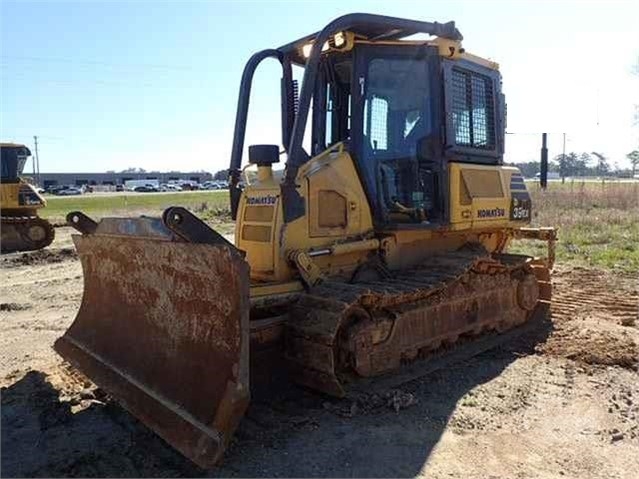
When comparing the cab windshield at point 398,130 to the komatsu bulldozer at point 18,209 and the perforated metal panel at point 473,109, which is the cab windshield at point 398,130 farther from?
the komatsu bulldozer at point 18,209

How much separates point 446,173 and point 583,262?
639 centimetres

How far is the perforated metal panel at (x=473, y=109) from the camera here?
239 inches

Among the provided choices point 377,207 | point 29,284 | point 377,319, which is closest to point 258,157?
point 377,207

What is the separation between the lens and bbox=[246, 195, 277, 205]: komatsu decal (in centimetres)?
511

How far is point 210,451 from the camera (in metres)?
3.59

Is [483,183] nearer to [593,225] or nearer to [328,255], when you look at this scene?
[328,255]

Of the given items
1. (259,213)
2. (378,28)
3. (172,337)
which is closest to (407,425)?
(172,337)

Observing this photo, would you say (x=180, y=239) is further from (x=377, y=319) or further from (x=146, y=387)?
(x=377, y=319)

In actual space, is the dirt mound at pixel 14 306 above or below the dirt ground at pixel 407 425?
above

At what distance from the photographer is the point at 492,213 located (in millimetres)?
6512

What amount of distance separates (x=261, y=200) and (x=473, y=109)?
2.57 metres

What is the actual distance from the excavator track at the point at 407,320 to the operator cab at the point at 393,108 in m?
0.68

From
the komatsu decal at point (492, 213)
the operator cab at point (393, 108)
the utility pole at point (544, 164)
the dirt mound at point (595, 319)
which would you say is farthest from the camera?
the utility pole at point (544, 164)

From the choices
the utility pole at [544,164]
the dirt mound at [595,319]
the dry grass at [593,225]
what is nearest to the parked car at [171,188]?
the dry grass at [593,225]
